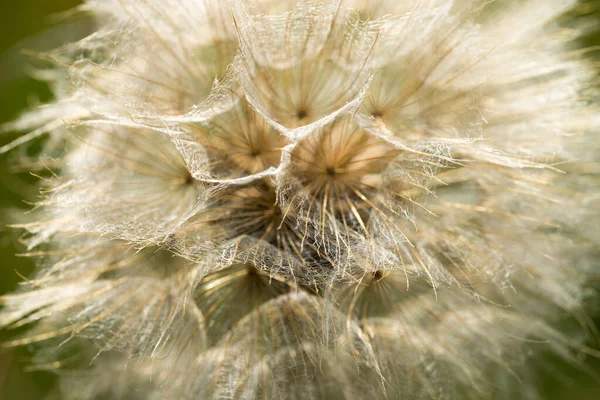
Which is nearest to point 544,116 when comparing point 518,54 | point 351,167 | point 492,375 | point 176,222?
point 518,54

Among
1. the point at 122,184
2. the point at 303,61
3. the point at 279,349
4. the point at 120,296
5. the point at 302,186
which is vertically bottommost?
the point at 279,349

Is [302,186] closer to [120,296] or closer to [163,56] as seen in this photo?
[163,56]

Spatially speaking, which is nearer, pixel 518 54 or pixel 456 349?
pixel 518 54

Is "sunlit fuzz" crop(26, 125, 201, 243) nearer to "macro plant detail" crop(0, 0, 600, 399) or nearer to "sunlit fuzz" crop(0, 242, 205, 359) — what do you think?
"macro plant detail" crop(0, 0, 600, 399)

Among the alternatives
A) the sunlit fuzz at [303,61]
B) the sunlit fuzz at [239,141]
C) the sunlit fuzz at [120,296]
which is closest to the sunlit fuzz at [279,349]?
the sunlit fuzz at [120,296]

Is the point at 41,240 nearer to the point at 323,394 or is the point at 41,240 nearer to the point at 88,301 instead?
the point at 88,301

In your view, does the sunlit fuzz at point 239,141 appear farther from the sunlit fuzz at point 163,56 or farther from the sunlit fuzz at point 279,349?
the sunlit fuzz at point 279,349

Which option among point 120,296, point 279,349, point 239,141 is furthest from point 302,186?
point 120,296

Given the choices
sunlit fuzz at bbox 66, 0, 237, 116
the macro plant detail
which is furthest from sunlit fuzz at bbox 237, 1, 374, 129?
sunlit fuzz at bbox 66, 0, 237, 116
